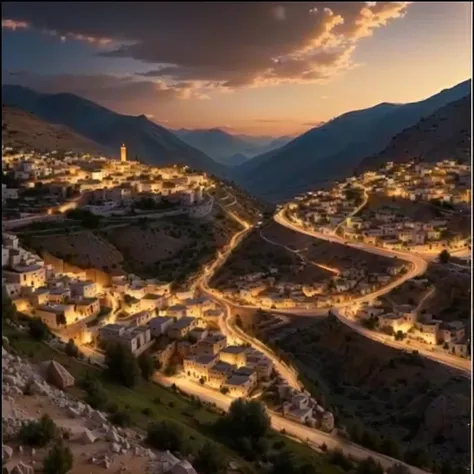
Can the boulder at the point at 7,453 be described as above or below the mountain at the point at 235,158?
below

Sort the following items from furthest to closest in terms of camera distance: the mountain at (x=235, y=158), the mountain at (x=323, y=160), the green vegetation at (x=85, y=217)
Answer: the mountain at (x=323, y=160)
the green vegetation at (x=85, y=217)
the mountain at (x=235, y=158)

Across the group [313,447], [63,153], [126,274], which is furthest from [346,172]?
[313,447]

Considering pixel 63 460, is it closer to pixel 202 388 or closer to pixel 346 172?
pixel 202 388

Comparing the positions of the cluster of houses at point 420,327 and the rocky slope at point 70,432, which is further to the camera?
the cluster of houses at point 420,327

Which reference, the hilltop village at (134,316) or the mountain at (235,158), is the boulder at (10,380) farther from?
the mountain at (235,158)

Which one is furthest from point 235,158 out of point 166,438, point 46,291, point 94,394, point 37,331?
point 166,438

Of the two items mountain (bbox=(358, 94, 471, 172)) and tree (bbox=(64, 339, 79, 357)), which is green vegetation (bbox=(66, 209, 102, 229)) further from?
mountain (bbox=(358, 94, 471, 172))

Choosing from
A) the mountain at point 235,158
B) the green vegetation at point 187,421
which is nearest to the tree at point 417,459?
the green vegetation at point 187,421
